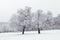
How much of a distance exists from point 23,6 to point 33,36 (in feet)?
1.99

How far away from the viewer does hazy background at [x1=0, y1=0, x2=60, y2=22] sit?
1977mm

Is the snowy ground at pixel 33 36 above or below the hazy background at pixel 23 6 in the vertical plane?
below

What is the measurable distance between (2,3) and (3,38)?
2.17 ft

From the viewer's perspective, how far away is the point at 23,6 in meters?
2.02

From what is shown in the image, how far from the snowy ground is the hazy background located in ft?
1.01

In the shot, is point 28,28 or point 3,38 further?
point 28,28

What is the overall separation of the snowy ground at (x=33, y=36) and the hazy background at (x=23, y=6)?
1.01 feet

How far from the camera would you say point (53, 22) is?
2094mm

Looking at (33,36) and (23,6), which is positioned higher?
(23,6)

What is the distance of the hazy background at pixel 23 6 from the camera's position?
6.48 feet

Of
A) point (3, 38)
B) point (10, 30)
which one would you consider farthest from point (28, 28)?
point (3, 38)

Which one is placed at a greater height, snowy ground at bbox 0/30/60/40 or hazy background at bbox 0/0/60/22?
hazy background at bbox 0/0/60/22

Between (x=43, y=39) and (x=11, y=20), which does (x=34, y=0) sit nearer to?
(x=11, y=20)

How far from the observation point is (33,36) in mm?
1931
